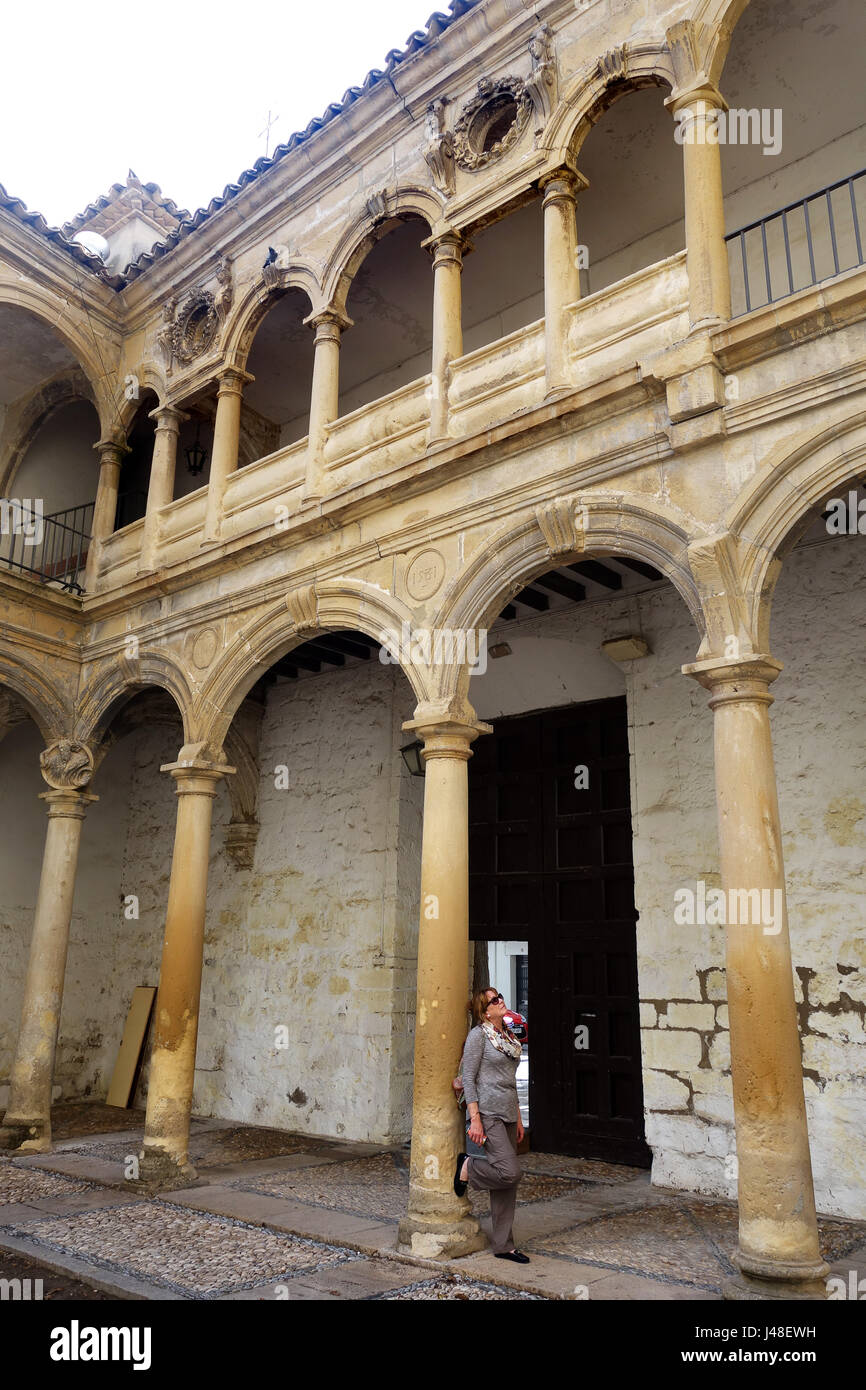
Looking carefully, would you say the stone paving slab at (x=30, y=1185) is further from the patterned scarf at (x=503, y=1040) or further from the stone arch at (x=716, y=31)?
the stone arch at (x=716, y=31)

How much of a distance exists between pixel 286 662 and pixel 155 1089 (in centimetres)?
465

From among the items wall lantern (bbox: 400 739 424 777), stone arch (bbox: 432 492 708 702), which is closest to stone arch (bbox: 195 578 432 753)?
stone arch (bbox: 432 492 708 702)

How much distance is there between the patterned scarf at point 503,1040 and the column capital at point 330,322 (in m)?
5.73

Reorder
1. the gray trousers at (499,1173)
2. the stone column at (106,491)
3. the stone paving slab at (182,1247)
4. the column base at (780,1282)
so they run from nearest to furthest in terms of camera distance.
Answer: the column base at (780,1282), the stone paving slab at (182,1247), the gray trousers at (499,1173), the stone column at (106,491)

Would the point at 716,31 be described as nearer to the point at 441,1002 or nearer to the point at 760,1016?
the point at 760,1016

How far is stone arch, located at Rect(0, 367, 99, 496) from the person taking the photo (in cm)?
1108

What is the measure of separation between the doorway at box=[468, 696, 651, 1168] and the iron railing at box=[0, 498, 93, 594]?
19.0 feet

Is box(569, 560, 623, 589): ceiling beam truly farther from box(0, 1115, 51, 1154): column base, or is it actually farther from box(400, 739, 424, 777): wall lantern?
box(0, 1115, 51, 1154): column base

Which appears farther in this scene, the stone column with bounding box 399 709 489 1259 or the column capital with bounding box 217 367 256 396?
the column capital with bounding box 217 367 256 396

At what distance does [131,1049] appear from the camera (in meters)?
11.2

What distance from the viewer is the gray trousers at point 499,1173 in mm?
5055

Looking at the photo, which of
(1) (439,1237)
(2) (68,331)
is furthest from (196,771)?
(2) (68,331)

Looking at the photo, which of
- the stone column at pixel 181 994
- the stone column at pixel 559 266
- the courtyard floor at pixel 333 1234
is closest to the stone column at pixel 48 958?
the courtyard floor at pixel 333 1234

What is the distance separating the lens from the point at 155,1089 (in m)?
7.31
